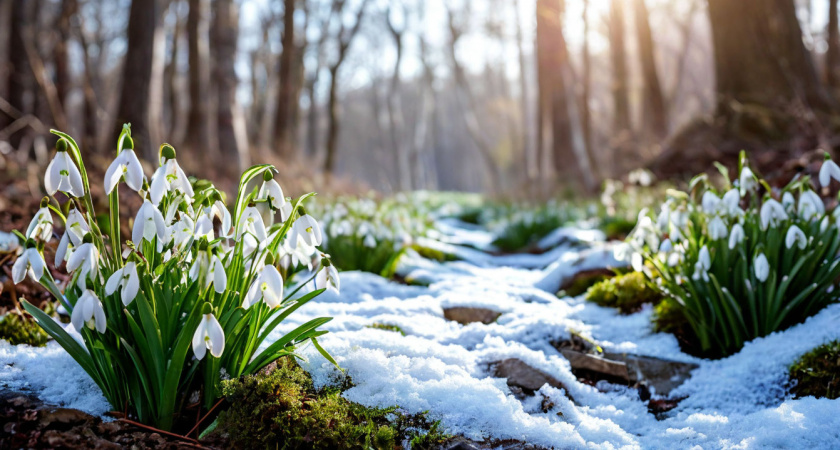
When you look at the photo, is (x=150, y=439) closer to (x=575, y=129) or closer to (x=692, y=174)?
(x=692, y=174)

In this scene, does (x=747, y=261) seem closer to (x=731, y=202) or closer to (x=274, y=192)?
(x=731, y=202)

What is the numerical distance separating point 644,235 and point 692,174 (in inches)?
203

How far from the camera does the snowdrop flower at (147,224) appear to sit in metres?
1.50

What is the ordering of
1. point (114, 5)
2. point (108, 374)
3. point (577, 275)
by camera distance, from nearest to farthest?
1. point (108, 374)
2. point (577, 275)
3. point (114, 5)

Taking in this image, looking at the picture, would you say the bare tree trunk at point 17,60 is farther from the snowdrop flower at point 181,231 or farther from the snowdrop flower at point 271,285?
the snowdrop flower at point 271,285

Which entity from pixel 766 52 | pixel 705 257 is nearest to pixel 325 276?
pixel 705 257

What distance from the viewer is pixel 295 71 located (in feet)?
68.0

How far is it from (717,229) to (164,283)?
2.18 m

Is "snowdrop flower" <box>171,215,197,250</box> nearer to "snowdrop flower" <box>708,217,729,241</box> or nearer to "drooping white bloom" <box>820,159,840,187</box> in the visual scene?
"snowdrop flower" <box>708,217,729,241</box>

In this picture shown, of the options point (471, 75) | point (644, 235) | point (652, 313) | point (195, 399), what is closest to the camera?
point (195, 399)

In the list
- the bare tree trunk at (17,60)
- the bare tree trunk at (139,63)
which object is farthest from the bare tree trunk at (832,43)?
the bare tree trunk at (17,60)

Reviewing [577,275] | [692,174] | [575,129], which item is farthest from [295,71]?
[577,275]

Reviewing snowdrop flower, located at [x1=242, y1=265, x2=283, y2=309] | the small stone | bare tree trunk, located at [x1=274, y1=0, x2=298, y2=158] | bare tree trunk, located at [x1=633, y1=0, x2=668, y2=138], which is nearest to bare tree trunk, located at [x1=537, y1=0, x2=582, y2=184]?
bare tree trunk, located at [x1=633, y1=0, x2=668, y2=138]

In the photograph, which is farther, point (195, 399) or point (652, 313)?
point (652, 313)
